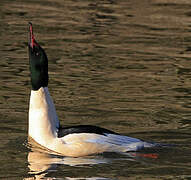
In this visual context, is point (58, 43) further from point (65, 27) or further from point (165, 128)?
point (165, 128)

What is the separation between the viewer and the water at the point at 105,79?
416 inches

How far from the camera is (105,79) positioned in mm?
15805

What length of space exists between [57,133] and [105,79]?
5.17m

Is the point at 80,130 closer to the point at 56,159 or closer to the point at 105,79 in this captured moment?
the point at 56,159

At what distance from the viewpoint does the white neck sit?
10727 millimetres

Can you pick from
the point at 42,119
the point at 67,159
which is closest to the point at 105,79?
the point at 42,119

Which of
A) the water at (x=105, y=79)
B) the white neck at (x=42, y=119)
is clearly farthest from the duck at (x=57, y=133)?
the water at (x=105, y=79)

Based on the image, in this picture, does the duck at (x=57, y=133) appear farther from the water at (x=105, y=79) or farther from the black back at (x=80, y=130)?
the water at (x=105, y=79)

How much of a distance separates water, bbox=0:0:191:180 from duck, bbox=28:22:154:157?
0.45 feet

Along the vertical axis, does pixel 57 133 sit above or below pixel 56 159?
above

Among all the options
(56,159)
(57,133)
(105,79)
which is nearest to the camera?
(56,159)

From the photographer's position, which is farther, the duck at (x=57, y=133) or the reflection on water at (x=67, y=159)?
the duck at (x=57, y=133)

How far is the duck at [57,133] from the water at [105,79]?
0.45 ft

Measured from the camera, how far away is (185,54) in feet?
60.6
